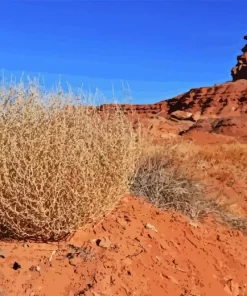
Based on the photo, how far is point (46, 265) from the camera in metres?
3.88

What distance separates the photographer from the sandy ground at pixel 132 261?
3.76 meters

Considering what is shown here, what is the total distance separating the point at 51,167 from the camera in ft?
13.3

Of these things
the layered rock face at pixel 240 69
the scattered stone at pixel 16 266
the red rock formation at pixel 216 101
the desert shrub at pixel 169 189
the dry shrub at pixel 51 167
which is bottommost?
the scattered stone at pixel 16 266

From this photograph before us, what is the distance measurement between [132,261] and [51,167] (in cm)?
104

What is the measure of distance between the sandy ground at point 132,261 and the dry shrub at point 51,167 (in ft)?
0.69

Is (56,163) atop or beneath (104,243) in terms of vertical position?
atop

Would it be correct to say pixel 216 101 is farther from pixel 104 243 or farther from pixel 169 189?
pixel 104 243

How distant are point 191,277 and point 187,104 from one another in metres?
49.8

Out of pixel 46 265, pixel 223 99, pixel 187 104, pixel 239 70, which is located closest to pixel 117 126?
pixel 46 265

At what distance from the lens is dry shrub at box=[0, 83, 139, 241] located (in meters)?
3.95

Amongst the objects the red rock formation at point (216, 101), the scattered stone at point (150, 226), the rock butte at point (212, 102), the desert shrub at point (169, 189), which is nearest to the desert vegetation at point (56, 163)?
the scattered stone at point (150, 226)

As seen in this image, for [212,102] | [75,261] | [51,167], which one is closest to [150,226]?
[75,261]

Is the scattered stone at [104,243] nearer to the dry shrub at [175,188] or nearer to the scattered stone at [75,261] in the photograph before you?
the scattered stone at [75,261]

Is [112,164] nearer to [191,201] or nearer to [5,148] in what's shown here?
[5,148]
